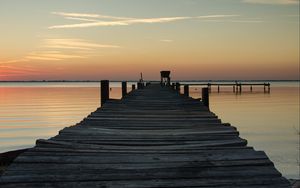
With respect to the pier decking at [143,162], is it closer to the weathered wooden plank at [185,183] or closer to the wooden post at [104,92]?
the weathered wooden plank at [185,183]

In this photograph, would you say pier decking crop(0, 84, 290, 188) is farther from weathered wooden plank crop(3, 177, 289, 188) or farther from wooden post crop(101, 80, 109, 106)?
wooden post crop(101, 80, 109, 106)

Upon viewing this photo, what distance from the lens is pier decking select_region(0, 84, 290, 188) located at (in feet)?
11.8

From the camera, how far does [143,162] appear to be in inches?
171

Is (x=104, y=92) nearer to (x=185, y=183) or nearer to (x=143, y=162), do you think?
(x=143, y=162)

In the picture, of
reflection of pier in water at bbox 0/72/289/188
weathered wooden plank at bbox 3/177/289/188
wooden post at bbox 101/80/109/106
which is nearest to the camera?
weathered wooden plank at bbox 3/177/289/188

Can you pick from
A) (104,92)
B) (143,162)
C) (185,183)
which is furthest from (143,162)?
(104,92)

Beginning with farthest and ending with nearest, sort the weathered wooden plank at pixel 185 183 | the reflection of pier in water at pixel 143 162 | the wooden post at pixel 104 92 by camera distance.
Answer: the wooden post at pixel 104 92 < the reflection of pier in water at pixel 143 162 < the weathered wooden plank at pixel 185 183

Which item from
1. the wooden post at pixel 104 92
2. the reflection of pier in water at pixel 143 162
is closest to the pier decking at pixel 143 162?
the reflection of pier in water at pixel 143 162

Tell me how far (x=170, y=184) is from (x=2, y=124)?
117 ft

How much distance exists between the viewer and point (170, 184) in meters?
3.57

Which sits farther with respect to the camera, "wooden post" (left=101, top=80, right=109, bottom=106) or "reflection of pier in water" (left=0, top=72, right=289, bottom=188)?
"wooden post" (left=101, top=80, right=109, bottom=106)

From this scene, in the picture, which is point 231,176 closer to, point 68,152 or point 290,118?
point 68,152

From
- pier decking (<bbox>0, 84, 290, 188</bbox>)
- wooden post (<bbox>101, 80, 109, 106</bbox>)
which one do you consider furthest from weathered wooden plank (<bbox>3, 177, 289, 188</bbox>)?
wooden post (<bbox>101, 80, 109, 106</bbox>)

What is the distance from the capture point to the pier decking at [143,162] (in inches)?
142
